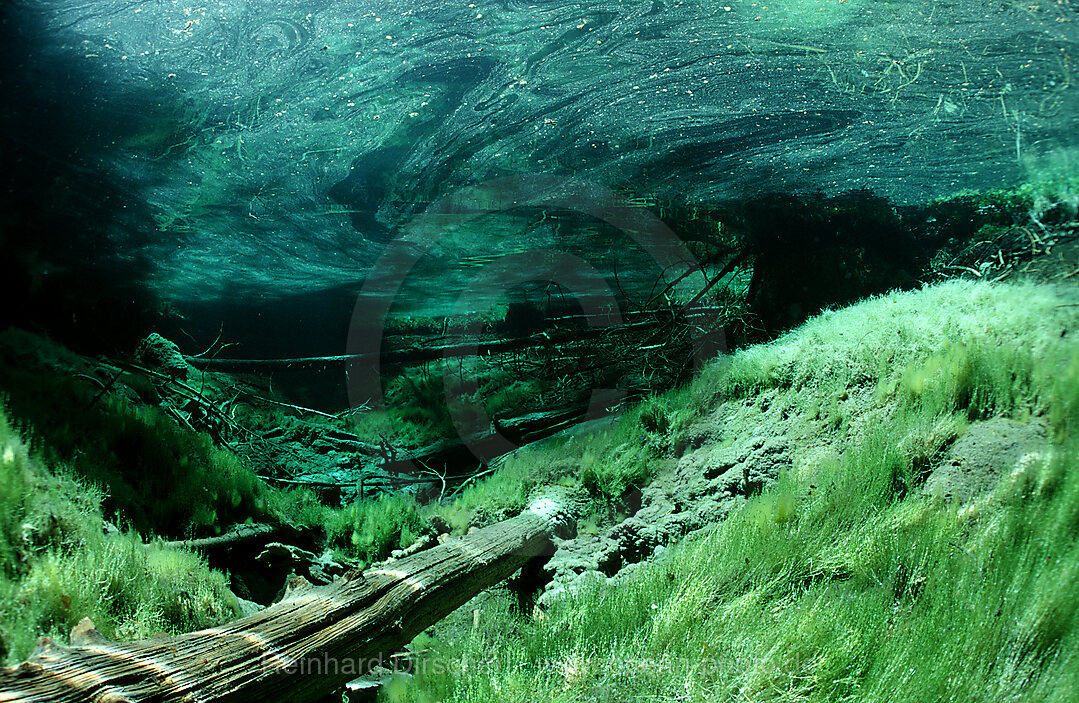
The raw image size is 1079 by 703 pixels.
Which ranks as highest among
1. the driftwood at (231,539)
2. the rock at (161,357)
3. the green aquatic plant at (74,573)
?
the rock at (161,357)

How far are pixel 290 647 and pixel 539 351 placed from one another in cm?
428

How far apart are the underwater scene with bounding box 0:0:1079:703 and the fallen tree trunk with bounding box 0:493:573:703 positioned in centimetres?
2

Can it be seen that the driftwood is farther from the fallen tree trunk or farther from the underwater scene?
the fallen tree trunk

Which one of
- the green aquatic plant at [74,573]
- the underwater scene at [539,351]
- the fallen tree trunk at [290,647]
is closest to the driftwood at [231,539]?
the underwater scene at [539,351]

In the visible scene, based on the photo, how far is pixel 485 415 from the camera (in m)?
6.81

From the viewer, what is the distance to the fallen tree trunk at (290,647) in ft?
6.97

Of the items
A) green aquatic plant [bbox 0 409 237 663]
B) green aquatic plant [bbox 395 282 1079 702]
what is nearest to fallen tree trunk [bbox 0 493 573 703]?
green aquatic plant [bbox 395 282 1079 702]

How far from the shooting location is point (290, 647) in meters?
2.75

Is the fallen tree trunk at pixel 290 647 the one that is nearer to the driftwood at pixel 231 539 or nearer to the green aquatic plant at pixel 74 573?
the green aquatic plant at pixel 74 573

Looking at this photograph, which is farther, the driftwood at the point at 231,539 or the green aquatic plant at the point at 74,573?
the driftwood at the point at 231,539

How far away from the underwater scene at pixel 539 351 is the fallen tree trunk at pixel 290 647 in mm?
20

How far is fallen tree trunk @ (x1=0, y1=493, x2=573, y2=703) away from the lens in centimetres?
212

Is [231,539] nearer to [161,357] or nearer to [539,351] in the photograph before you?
[161,357]

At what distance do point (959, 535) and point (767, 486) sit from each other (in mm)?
1330
